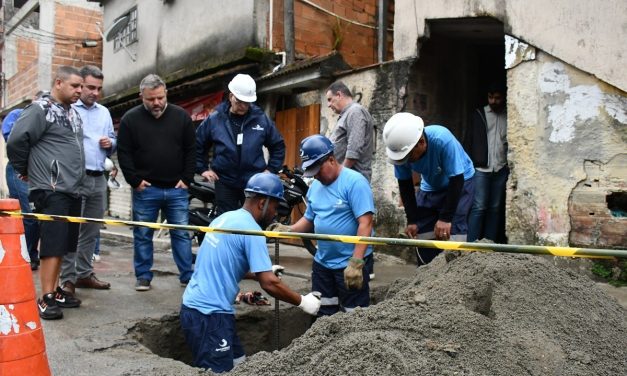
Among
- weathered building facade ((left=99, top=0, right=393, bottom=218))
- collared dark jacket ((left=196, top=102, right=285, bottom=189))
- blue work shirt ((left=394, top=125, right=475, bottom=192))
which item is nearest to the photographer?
blue work shirt ((left=394, top=125, right=475, bottom=192))

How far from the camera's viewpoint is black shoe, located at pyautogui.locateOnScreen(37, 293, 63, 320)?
3.80m

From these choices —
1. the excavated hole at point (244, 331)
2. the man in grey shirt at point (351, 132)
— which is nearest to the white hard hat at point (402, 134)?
the man in grey shirt at point (351, 132)

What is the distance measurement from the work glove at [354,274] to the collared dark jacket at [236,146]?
1869 mm

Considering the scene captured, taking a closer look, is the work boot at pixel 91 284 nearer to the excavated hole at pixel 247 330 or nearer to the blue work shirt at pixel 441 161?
the excavated hole at pixel 247 330

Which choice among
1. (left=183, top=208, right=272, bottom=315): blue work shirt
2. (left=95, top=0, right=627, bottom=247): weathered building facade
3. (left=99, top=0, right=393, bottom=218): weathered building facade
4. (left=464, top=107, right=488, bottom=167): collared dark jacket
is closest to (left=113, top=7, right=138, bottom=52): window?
(left=99, top=0, right=393, bottom=218): weathered building facade

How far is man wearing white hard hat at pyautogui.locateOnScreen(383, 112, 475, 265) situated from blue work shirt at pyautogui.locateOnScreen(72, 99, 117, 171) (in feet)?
8.33

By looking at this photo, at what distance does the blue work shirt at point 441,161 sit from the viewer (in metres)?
3.77

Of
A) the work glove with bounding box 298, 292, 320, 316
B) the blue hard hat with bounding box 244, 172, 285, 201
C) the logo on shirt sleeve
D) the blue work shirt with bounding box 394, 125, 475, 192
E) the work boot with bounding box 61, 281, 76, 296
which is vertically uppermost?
the blue work shirt with bounding box 394, 125, 475, 192

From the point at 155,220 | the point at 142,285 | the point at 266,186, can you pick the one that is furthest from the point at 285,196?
the point at 266,186

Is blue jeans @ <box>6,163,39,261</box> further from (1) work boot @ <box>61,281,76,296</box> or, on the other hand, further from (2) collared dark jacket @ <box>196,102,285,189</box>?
(2) collared dark jacket @ <box>196,102,285,189</box>

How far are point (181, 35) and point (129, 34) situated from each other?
2990 mm

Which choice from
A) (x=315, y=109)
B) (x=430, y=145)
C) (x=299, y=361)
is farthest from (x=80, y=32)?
(x=299, y=361)

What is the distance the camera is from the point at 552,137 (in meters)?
5.31

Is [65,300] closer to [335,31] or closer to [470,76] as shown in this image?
[470,76]
